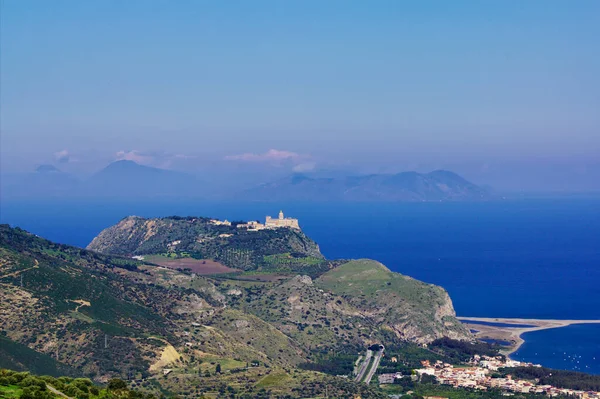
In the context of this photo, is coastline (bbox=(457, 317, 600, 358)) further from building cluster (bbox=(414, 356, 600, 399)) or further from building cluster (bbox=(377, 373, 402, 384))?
building cluster (bbox=(377, 373, 402, 384))

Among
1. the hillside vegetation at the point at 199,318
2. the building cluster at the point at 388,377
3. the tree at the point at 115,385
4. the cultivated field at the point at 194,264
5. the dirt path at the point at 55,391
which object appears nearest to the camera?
the dirt path at the point at 55,391

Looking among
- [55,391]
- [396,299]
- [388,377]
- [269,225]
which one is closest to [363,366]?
[388,377]

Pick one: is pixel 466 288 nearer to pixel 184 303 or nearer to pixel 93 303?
pixel 184 303

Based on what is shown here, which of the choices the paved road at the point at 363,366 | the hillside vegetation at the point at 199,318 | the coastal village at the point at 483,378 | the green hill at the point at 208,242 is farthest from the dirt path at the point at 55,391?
the green hill at the point at 208,242

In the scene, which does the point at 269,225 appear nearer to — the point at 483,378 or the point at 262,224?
the point at 262,224

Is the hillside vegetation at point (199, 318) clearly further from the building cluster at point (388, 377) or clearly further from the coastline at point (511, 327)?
the building cluster at point (388, 377)

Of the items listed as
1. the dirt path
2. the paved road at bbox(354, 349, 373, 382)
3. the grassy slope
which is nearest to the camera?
the dirt path

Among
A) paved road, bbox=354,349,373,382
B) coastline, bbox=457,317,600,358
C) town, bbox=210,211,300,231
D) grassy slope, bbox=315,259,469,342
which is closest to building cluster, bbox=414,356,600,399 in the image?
paved road, bbox=354,349,373,382
